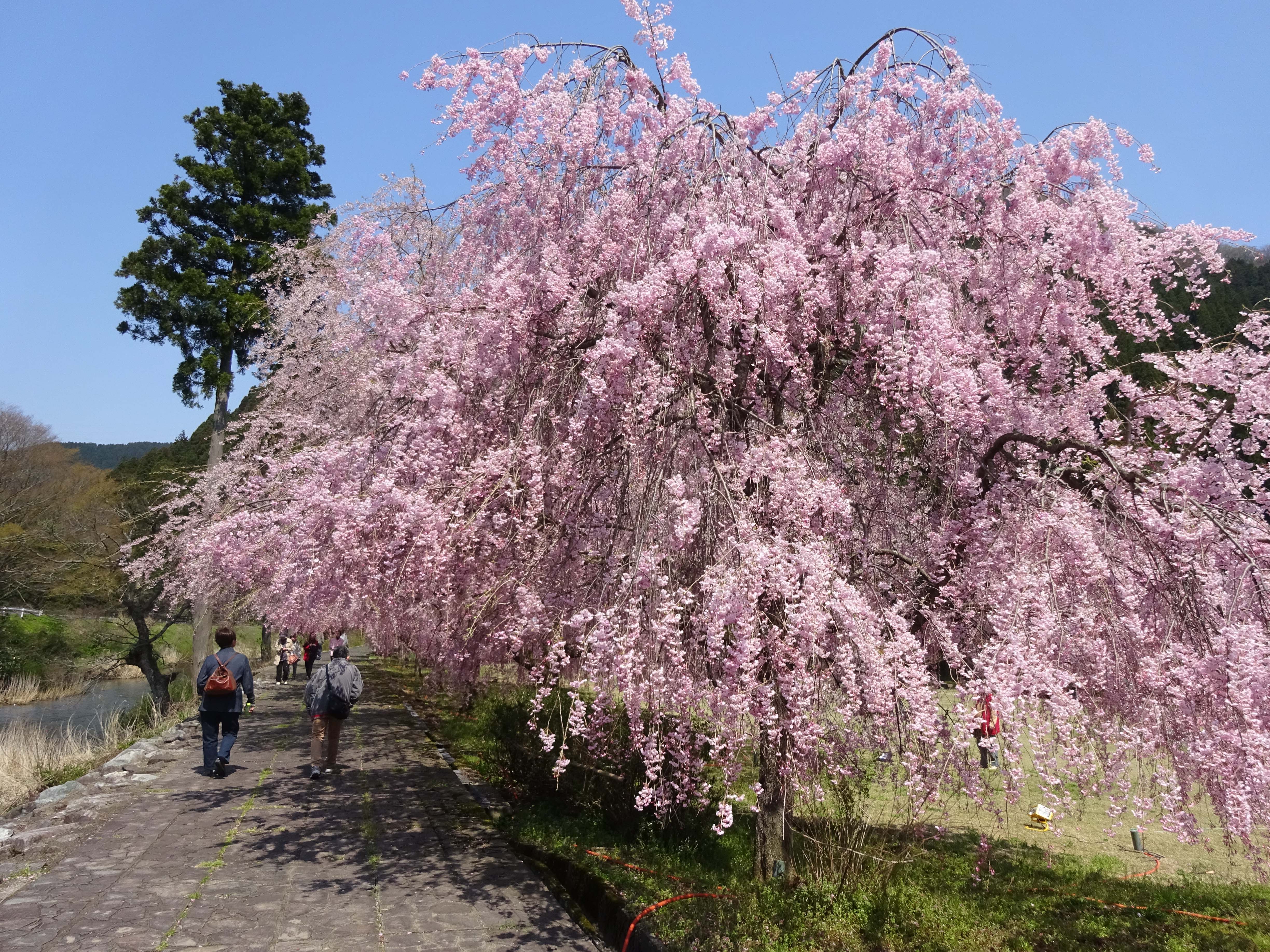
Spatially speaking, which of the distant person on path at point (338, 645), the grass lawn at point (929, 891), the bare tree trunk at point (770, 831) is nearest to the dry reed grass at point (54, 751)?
the distant person on path at point (338, 645)

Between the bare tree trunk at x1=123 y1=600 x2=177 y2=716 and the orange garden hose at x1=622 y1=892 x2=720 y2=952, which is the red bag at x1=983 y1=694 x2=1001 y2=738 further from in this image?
the bare tree trunk at x1=123 y1=600 x2=177 y2=716

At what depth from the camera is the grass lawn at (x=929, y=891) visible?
4.96 meters

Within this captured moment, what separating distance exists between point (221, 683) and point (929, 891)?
24.8ft

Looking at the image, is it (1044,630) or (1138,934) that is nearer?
(1044,630)

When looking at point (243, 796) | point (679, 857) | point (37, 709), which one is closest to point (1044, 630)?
point (679, 857)

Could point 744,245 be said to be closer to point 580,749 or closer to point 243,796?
point 580,749

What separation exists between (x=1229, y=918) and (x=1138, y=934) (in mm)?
865

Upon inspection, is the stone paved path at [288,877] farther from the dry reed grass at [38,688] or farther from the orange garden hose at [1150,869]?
the dry reed grass at [38,688]

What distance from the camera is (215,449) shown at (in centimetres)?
1731

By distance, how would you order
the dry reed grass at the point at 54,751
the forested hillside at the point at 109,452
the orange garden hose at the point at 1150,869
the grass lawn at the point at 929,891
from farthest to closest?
the forested hillside at the point at 109,452
the dry reed grass at the point at 54,751
the orange garden hose at the point at 1150,869
the grass lawn at the point at 929,891

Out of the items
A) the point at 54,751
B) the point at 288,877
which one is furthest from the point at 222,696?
the point at 288,877

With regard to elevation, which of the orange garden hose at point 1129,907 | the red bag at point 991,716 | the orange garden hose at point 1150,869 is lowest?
the orange garden hose at point 1150,869

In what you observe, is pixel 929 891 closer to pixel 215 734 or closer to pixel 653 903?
pixel 653 903

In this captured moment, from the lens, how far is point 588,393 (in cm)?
512
